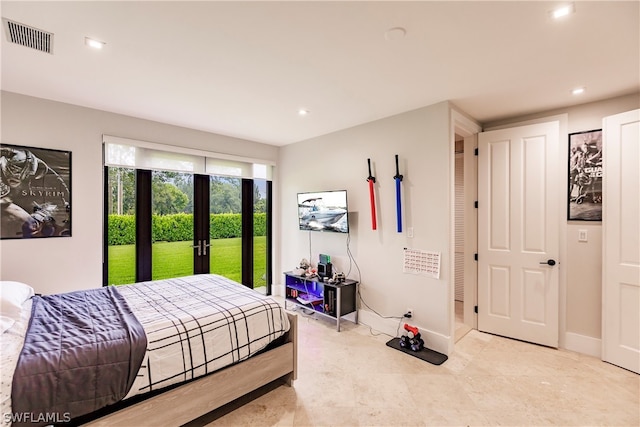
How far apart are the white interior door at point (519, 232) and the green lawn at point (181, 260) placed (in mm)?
3263

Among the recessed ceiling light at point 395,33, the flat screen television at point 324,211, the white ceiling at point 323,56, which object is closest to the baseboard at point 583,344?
the white ceiling at point 323,56

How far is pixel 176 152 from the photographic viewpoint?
3.72 m

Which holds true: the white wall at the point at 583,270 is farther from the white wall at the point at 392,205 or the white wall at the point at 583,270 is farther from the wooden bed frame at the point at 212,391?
the wooden bed frame at the point at 212,391

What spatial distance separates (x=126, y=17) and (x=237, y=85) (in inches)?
37.7

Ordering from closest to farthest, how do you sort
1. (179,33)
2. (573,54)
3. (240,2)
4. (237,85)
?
(240,2)
(179,33)
(573,54)
(237,85)

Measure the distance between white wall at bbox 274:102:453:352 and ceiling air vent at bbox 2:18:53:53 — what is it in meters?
2.92

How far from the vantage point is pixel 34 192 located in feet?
9.14

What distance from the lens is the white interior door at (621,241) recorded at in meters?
2.52

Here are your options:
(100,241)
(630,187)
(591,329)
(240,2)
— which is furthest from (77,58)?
(591,329)

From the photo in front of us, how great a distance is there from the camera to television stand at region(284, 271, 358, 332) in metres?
3.48

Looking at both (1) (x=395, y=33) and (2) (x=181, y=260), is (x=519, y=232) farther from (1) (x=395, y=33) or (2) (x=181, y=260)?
(2) (x=181, y=260)

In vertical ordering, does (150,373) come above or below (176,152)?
below

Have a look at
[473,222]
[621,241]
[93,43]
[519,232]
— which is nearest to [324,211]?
[473,222]

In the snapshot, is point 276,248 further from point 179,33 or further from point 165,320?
point 179,33
